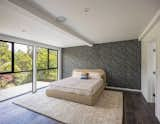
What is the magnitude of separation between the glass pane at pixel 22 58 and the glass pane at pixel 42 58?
1.75 feet

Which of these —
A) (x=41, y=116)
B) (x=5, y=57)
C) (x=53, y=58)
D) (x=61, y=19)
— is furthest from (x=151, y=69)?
(x=5, y=57)

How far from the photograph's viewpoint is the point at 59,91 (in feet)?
12.4

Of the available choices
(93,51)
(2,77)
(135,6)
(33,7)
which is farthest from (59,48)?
(135,6)

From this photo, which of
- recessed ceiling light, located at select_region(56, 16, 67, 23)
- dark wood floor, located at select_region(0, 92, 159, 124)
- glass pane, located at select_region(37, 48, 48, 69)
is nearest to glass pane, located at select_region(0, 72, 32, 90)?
glass pane, located at select_region(37, 48, 48, 69)

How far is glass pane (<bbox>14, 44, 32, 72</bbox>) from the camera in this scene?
4475 millimetres

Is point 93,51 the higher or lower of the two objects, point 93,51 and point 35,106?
the higher

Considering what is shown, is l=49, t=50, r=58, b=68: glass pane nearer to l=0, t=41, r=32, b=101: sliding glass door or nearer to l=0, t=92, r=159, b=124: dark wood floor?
→ l=0, t=41, r=32, b=101: sliding glass door

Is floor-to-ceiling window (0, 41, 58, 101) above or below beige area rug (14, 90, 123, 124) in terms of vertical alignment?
above

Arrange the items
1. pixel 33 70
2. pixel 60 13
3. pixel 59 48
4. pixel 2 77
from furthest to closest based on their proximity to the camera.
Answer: pixel 59 48 → pixel 33 70 → pixel 2 77 → pixel 60 13

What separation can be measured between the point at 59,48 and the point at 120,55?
3884 mm

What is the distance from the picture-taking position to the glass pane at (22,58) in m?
4.48

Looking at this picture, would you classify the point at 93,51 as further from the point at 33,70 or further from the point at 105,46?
the point at 33,70

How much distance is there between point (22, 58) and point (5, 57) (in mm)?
828

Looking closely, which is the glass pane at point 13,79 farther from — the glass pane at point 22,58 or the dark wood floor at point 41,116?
the dark wood floor at point 41,116
